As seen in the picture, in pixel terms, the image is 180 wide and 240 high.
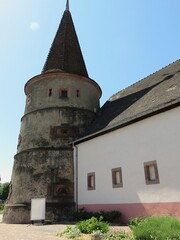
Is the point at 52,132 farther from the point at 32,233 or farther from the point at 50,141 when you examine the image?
the point at 32,233

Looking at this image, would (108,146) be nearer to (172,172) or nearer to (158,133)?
(158,133)

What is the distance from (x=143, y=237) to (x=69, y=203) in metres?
9.33

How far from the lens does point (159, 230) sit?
608 centimetres

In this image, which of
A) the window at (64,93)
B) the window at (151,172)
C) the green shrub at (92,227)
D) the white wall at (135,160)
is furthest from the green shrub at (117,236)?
the window at (64,93)

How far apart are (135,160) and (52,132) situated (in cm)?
719

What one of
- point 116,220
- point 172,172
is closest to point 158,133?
point 172,172

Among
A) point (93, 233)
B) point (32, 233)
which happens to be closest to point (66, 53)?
point (32, 233)

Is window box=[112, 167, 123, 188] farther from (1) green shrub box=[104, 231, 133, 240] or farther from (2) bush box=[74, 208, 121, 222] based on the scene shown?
(1) green shrub box=[104, 231, 133, 240]

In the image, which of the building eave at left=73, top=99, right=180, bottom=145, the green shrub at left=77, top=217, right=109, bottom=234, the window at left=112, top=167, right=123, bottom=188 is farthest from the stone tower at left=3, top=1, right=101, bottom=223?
the green shrub at left=77, top=217, right=109, bottom=234

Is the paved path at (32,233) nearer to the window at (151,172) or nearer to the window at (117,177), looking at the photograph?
the window at (151,172)

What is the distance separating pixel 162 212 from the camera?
32.8ft

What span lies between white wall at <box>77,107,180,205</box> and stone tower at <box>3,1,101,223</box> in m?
1.50

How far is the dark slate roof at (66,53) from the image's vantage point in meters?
19.6

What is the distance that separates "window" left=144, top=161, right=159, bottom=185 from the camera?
10.5 m
